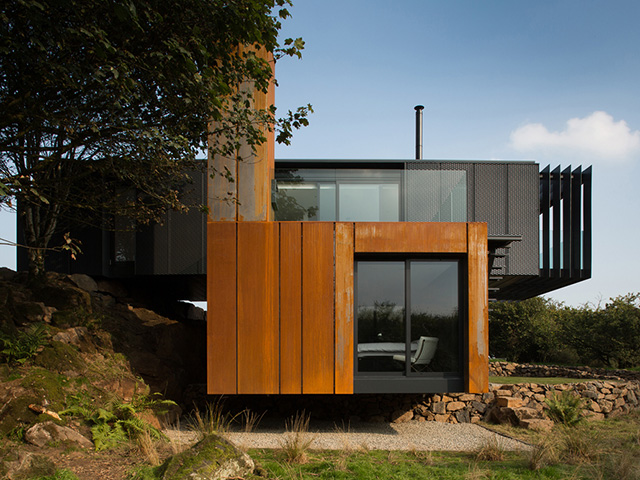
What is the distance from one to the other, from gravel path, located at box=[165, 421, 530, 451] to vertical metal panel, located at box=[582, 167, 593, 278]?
24.9 ft

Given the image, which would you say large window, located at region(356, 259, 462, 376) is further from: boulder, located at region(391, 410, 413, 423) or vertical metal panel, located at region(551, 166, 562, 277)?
vertical metal panel, located at region(551, 166, 562, 277)

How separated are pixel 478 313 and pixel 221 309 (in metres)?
4.34

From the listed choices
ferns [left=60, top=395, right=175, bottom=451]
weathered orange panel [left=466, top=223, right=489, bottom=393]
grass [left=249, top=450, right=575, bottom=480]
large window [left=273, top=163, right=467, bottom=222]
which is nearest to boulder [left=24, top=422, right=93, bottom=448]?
ferns [left=60, top=395, right=175, bottom=451]

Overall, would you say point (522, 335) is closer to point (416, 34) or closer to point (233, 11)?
point (416, 34)

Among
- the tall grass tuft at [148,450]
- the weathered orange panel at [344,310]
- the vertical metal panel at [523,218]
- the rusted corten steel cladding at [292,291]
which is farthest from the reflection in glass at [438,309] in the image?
the vertical metal panel at [523,218]

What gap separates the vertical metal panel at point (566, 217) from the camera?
1293 cm

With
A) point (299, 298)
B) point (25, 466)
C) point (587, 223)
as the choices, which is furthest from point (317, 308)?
point (587, 223)

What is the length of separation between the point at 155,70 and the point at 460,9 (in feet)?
21.2

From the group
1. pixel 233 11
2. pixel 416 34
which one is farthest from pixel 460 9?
pixel 233 11

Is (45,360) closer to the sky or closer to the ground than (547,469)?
closer to the sky

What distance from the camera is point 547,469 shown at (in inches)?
185

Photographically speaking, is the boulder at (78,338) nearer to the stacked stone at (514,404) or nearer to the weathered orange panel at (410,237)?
the weathered orange panel at (410,237)

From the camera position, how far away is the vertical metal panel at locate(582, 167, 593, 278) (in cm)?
1296

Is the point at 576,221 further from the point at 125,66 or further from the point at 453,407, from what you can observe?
the point at 125,66
